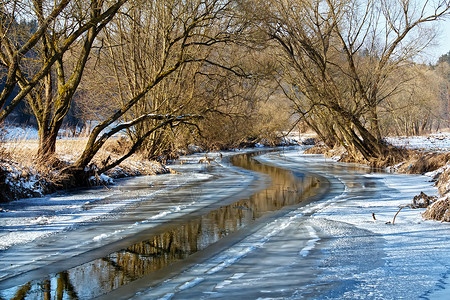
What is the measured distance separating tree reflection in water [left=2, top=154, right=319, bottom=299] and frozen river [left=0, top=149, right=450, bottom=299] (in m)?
0.01

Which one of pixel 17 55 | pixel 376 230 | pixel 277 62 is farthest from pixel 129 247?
pixel 277 62

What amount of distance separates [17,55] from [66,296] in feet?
20.5

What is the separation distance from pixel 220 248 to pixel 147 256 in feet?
3.58

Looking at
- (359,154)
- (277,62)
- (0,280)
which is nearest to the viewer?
(0,280)

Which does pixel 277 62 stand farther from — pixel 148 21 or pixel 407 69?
pixel 148 21

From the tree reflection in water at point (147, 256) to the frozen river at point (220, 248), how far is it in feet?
0.05

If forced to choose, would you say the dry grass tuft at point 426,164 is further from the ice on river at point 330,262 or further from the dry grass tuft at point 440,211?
the dry grass tuft at point 440,211

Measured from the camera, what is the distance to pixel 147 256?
594 centimetres

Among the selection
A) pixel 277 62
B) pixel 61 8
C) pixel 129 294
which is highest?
pixel 277 62

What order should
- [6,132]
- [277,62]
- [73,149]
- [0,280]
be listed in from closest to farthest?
[0,280] < [6,132] < [73,149] < [277,62]

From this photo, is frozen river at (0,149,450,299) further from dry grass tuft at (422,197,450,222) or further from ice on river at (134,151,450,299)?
dry grass tuft at (422,197,450,222)

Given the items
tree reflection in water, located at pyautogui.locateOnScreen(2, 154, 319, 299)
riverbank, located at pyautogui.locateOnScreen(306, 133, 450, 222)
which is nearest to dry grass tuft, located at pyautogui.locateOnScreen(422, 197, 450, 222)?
riverbank, located at pyautogui.locateOnScreen(306, 133, 450, 222)

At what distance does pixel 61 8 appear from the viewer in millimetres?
9281

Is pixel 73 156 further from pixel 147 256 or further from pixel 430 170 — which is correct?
pixel 430 170
